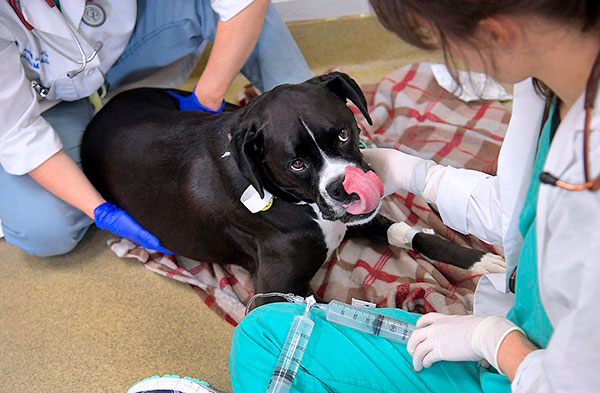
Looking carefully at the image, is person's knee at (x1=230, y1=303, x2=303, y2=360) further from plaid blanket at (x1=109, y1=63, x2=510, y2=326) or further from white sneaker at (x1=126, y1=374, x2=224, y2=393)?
plaid blanket at (x1=109, y1=63, x2=510, y2=326)

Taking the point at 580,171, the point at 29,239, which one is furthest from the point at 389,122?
the point at 580,171

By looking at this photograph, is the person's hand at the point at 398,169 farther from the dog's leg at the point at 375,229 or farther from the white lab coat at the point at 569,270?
the white lab coat at the point at 569,270

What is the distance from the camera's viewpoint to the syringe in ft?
4.56

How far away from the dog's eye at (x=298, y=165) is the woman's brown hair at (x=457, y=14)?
650 millimetres

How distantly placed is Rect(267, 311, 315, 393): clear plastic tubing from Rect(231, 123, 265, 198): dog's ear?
39cm

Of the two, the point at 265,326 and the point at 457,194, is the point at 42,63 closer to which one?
the point at 265,326

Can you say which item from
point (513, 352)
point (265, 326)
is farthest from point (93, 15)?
point (513, 352)

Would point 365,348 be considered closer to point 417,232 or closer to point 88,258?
point 417,232

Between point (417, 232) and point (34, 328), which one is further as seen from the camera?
point (34, 328)

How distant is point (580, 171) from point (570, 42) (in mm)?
200

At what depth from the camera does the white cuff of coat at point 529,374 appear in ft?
3.27

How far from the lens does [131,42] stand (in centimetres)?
236

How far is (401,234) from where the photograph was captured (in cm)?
200

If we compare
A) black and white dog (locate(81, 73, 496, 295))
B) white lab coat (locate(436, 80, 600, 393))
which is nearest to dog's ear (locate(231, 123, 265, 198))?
black and white dog (locate(81, 73, 496, 295))
